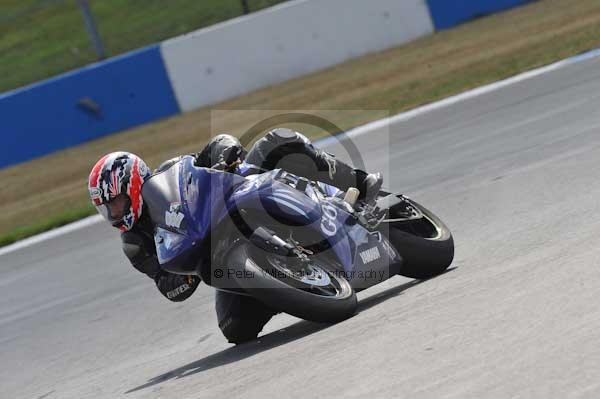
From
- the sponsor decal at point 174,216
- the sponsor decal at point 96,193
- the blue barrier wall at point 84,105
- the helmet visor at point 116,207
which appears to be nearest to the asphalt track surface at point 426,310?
the sponsor decal at point 174,216

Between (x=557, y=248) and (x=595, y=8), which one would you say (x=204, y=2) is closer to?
(x=595, y=8)

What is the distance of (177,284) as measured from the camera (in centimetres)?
571

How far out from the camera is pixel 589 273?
Result: 15.3ft

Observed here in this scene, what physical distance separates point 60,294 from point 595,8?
1256 centimetres

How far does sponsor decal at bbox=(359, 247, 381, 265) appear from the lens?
5.76 metres

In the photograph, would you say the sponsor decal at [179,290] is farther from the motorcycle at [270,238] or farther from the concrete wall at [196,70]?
the concrete wall at [196,70]

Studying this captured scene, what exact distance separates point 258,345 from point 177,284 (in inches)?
20.5

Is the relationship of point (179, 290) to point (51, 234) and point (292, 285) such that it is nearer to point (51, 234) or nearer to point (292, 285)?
point (292, 285)

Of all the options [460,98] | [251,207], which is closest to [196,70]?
[460,98]

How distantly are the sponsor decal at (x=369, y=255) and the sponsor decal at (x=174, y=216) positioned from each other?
970 mm

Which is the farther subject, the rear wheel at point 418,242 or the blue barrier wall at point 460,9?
the blue barrier wall at point 460,9

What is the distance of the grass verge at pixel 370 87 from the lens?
15.5 meters

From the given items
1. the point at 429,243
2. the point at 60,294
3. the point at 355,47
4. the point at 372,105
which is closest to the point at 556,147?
the point at 429,243

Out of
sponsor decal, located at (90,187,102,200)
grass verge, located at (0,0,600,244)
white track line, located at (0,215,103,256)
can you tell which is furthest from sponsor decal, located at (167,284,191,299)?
grass verge, located at (0,0,600,244)
